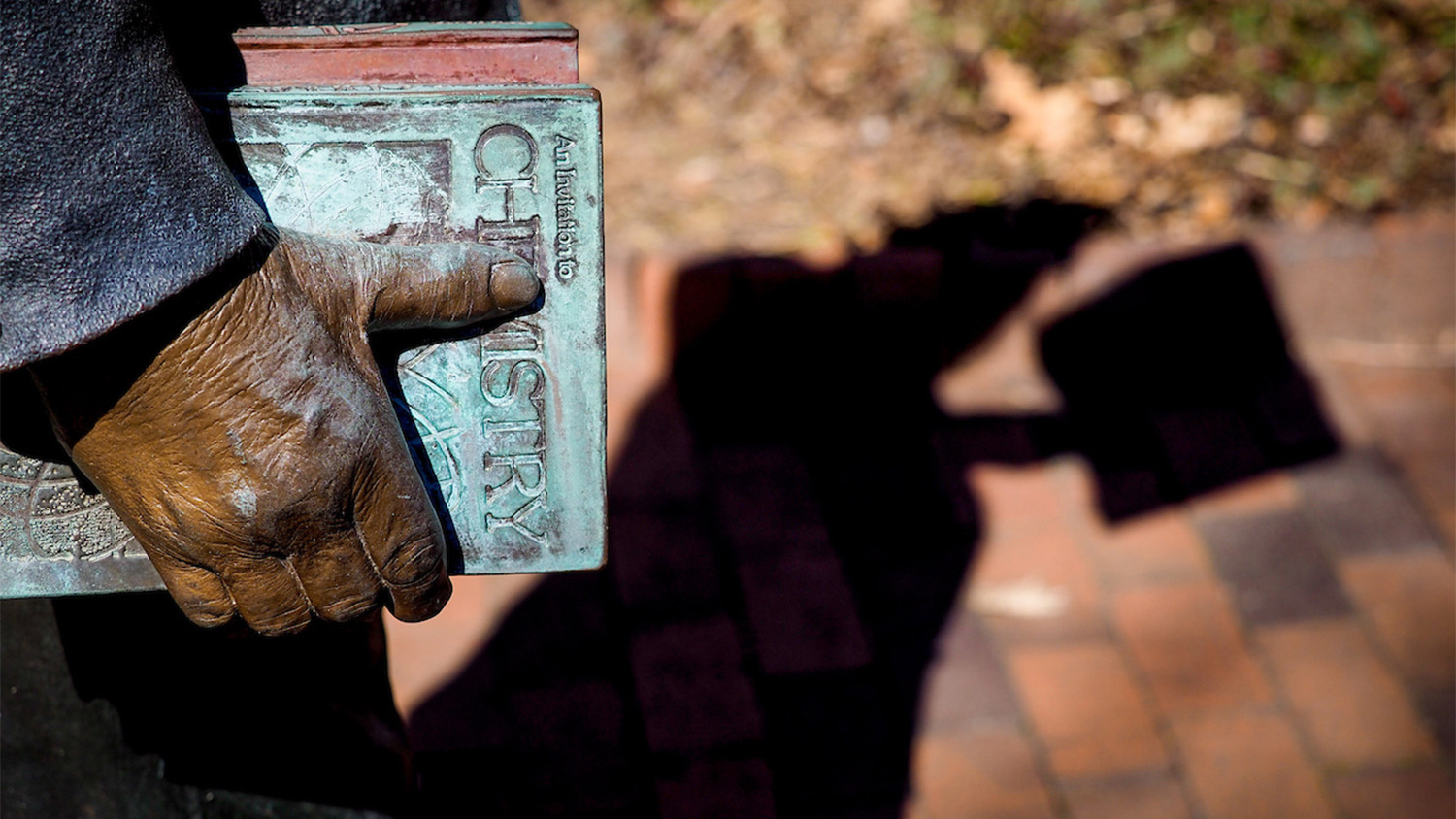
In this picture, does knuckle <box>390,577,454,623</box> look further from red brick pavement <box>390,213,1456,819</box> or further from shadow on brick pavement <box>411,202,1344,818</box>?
red brick pavement <box>390,213,1456,819</box>

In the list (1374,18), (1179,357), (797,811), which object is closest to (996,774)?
(797,811)

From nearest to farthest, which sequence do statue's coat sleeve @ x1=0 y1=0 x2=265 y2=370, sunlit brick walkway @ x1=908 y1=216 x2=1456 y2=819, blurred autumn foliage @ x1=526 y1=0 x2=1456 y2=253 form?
statue's coat sleeve @ x1=0 y1=0 x2=265 y2=370 < sunlit brick walkway @ x1=908 y1=216 x2=1456 y2=819 < blurred autumn foliage @ x1=526 y1=0 x2=1456 y2=253


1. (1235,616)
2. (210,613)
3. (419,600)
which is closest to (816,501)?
(1235,616)

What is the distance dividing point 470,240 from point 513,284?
60 millimetres

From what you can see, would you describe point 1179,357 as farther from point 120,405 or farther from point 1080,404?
point 120,405

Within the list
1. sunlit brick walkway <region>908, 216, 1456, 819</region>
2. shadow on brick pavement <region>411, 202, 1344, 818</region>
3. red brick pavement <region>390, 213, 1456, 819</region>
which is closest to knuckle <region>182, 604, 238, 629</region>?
shadow on brick pavement <region>411, 202, 1344, 818</region>

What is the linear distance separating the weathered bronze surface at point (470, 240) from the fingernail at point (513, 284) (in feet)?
0.07

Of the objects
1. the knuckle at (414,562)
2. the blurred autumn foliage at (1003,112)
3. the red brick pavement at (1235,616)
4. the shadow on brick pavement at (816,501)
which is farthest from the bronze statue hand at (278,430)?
the blurred autumn foliage at (1003,112)

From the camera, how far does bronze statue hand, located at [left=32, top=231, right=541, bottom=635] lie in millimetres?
941

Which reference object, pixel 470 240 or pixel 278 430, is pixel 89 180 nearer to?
pixel 278 430

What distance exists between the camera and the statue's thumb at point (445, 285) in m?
1.05

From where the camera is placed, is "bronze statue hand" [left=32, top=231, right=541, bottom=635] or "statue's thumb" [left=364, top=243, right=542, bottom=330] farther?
"statue's thumb" [left=364, top=243, right=542, bottom=330]

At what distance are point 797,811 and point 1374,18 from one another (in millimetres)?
2873

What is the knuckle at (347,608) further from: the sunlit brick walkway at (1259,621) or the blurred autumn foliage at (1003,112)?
the blurred autumn foliage at (1003,112)
